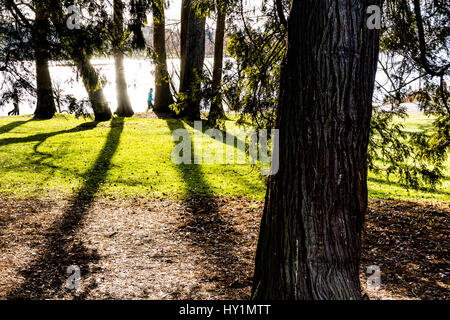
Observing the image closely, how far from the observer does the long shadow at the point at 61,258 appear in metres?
3.88

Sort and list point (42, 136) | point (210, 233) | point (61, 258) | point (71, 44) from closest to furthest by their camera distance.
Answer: point (61, 258) → point (71, 44) → point (210, 233) → point (42, 136)

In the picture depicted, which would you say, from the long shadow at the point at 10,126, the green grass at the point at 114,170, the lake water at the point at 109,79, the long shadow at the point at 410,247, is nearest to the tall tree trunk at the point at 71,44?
the lake water at the point at 109,79

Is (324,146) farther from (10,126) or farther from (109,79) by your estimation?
(10,126)

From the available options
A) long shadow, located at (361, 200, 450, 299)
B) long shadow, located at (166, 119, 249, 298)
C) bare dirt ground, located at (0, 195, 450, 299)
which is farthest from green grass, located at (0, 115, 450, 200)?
long shadow, located at (361, 200, 450, 299)

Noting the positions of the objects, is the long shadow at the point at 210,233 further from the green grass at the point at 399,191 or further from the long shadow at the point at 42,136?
the long shadow at the point at 42,136

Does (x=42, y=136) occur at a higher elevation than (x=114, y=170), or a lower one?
higher

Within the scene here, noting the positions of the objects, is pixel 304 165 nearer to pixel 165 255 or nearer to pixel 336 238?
pixel 336 238

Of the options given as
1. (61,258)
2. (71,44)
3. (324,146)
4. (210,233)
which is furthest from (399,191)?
(71,44)

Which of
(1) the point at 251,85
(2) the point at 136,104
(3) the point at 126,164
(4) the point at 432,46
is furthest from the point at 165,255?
(2) the point at 136,104

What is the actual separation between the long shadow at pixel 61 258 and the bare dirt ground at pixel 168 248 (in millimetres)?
12

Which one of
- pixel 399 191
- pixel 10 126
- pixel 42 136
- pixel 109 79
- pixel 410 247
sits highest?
pixel 109 79

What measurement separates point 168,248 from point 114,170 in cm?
492

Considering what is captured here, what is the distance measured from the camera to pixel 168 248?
201 inches

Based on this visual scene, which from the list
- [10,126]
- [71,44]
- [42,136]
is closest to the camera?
[71,44]
